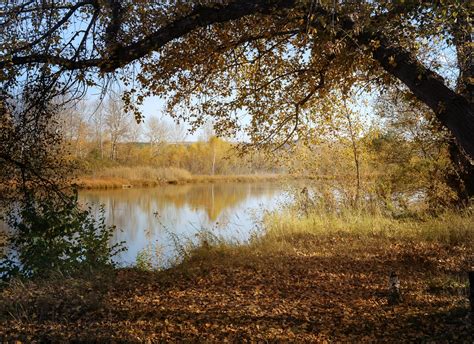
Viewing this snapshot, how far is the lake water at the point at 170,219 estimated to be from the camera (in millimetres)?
8930

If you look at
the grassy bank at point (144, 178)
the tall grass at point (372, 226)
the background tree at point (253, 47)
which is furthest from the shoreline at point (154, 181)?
the background tree at point (253, 47)

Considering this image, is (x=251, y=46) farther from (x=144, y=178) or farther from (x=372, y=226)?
(x=144, y=178)

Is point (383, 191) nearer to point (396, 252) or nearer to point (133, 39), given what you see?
point (396, 252)

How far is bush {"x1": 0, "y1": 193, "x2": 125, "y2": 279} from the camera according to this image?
6.06 m

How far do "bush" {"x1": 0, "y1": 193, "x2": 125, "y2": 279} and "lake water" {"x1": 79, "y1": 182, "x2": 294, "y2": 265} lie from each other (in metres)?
0.74

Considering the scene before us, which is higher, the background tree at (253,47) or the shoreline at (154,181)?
the background tree at (253,47)

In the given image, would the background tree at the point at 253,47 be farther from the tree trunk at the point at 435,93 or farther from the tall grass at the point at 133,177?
the tall grass at the point at 133,177

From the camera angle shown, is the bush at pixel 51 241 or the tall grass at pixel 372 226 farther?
the tall grass at pixel 372 226

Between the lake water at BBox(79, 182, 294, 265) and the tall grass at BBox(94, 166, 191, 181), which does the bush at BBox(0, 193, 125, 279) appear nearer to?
the lake water at BBox(79, 182, 294, 265)

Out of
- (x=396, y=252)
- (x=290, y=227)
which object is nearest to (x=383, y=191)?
(x=290, y=227)

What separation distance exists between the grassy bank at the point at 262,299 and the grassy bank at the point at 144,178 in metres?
19.6

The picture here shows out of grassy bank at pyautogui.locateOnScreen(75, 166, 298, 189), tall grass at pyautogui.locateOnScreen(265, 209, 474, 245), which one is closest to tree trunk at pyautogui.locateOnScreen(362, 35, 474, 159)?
tall grass at pyautogui.locateOnScreen(265, 209, 474, 245)

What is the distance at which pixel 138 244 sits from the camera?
1136 cm

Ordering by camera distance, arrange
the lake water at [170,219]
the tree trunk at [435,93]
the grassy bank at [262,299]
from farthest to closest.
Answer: the lake water at [170,219]
the tree trunk at [435,93]
the grassy bank at [262,299]
